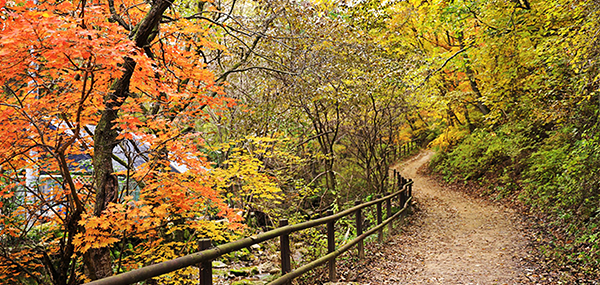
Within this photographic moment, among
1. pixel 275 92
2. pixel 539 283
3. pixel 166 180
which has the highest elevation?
pixel 275 92

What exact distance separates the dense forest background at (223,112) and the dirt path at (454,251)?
0.90 m

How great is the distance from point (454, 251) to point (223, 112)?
268 inches

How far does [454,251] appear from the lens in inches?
304

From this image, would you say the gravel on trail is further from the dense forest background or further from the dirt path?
the dense forest background

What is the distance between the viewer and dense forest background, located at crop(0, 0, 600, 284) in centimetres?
455

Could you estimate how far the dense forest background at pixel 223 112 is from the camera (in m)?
4.55

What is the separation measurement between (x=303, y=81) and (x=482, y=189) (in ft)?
35.9

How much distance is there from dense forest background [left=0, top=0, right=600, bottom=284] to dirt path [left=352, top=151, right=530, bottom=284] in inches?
35.4

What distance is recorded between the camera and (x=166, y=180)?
208 inches

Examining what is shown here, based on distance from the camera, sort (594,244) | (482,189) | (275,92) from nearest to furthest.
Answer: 1. (594,244)
2. (275,92)
3. (482,189)

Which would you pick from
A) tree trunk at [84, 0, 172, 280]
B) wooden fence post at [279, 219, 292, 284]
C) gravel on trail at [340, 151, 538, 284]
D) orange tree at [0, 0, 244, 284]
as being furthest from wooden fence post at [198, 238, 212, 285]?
gravel on trail at [340, 151, 538, 284]

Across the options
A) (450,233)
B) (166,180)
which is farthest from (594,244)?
(166,180)

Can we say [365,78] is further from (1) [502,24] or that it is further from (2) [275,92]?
(1) [502,24]

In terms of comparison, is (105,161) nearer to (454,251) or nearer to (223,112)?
(223,112)
